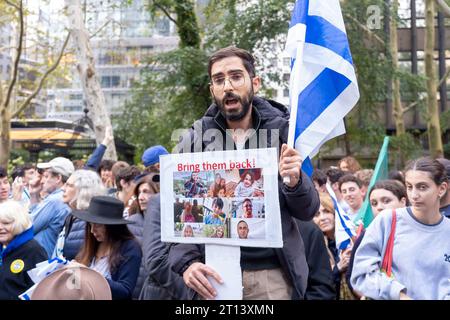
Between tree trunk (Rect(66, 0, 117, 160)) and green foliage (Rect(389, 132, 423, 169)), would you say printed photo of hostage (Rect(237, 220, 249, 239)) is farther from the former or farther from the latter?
green foliage (Rect(389, 132, 423, 169))

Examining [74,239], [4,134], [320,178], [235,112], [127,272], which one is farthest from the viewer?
[4,134]

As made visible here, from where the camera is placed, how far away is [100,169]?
7.84m

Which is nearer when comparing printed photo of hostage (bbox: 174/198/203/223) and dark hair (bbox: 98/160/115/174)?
printed photo of hostage (bbox: 174/198/203/223)

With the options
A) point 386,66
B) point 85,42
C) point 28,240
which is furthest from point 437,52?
point 28,240

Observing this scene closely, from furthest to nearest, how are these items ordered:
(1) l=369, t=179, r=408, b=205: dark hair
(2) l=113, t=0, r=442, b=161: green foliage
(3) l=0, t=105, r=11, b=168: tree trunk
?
(3) l=0, t=105, r=11, b=168: tree trunk
(2) l=113, t=0, r=442, b=161: green foliage
(1) l=369, t=179, r=408, b=205: dark hair

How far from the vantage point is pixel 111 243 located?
151 inches

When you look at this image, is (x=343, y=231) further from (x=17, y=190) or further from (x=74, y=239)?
(x=17, y=190)

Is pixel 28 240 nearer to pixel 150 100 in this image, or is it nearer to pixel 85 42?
pixel 85 42

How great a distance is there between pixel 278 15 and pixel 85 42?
4332 mm

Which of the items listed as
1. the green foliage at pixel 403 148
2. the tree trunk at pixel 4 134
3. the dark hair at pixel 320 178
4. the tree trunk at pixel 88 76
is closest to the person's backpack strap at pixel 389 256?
the dark hair at pixel 320 178

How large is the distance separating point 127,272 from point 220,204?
1.54m

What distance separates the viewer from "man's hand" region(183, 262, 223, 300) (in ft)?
7.95

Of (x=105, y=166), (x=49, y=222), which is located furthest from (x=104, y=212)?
(x=105, y=166)

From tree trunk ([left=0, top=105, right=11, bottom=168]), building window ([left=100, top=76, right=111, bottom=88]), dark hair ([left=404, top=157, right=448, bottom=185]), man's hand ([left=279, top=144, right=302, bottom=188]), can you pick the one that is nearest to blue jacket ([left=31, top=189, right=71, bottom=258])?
dark hair ([left=404, top=157, right=448, bottom=185])
